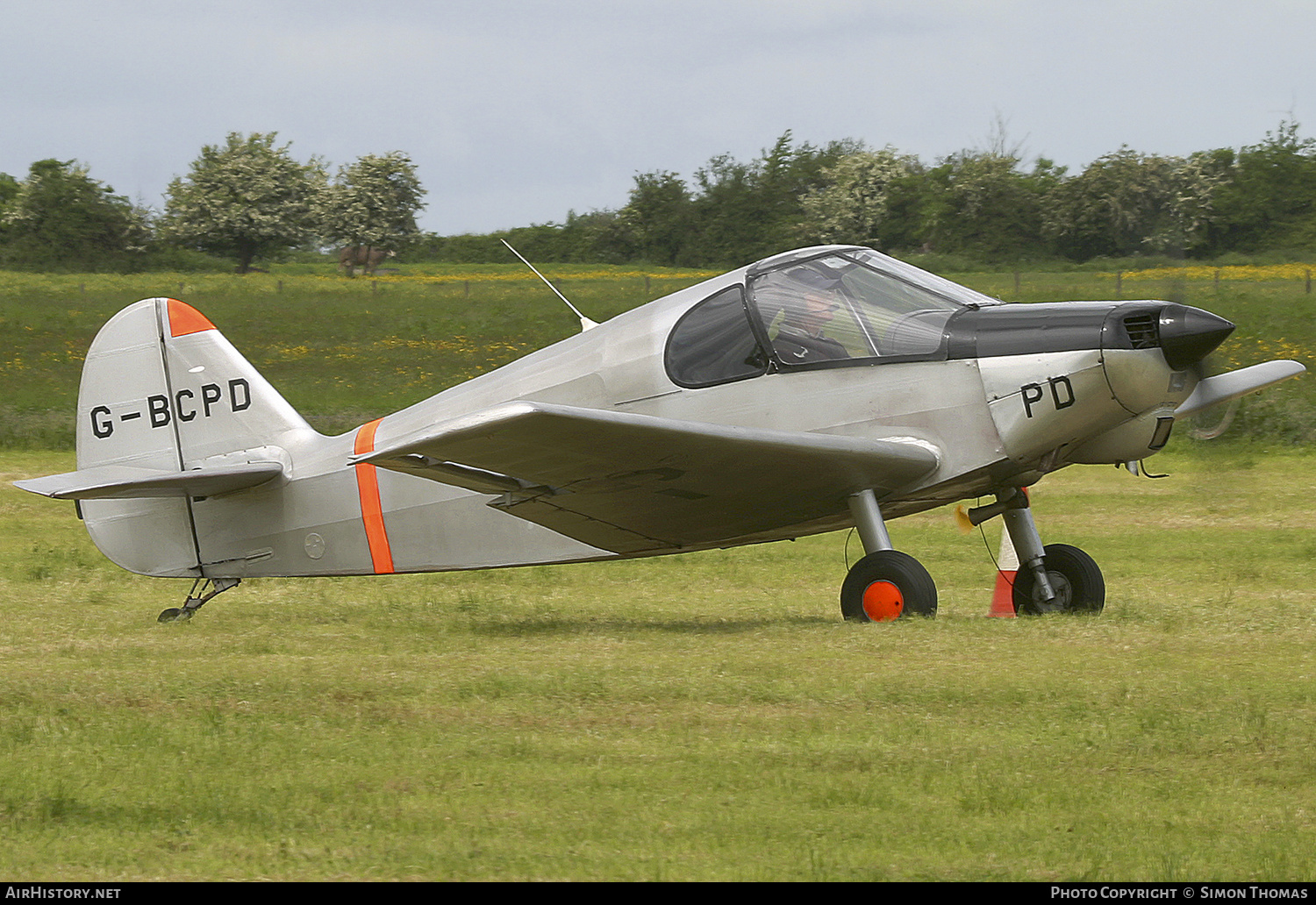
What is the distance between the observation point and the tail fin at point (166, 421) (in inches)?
434

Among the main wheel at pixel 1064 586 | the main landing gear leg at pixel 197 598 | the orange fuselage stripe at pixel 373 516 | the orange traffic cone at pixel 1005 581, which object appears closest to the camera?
the main wheel at pixel 1064 586


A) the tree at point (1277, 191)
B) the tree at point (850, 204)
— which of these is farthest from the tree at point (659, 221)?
the tree at point (1277, 191)

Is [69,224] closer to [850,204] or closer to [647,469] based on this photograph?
[850,204]

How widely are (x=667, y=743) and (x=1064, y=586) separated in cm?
473

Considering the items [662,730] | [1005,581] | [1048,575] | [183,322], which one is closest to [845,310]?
[1048,575]

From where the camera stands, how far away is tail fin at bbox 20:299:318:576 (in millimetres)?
11031

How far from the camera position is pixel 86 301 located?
152ft

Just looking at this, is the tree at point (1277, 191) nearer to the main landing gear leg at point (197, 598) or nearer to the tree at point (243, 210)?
the main landing gear leg at point (197, 598)

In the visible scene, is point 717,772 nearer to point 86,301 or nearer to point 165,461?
point 165,461

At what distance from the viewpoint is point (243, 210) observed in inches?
2886

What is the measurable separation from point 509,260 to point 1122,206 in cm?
5458

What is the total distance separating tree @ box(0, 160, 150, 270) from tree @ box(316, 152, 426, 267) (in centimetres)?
869

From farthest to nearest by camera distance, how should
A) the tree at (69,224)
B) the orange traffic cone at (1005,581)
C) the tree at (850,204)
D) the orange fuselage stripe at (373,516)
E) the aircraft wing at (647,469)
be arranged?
the tree at (69,224), the tree at (850,204), the orange fuselage stripe at (373,516), the orange traffic cone at (1005,581), the aircraft wing at (647,469)

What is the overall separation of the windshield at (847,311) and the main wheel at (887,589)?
4.26 feet
